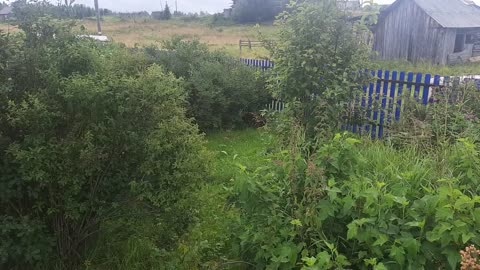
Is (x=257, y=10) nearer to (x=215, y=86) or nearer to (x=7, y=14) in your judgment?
(x=215, y=86)

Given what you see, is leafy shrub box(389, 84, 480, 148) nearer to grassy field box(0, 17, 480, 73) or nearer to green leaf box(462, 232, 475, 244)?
green leaf box(462, 232, 475, 244)

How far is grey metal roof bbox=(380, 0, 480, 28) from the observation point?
81.0 ft

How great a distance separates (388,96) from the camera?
751 cm

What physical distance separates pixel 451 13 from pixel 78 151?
28.5m

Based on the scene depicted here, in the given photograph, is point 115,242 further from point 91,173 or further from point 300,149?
point 300,149

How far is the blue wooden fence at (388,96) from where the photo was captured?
260 inches

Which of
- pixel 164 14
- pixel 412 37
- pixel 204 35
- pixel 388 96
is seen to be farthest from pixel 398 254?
pixel 164 14

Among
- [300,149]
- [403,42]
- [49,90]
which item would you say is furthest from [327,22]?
[403,42]

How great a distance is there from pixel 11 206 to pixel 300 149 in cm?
227

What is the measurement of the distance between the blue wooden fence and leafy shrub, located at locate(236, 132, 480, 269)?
312 cm

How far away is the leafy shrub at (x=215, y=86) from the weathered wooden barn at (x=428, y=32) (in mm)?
17193

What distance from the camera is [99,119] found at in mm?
→ 3002

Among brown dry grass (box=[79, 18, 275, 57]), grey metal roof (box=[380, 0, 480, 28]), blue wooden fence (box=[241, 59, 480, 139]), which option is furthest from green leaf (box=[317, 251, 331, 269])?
grey metal roof (box=[380, 0, 480, 28])

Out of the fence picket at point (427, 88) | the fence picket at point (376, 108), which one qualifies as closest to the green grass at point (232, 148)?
the fence picket at point (376, 108)
